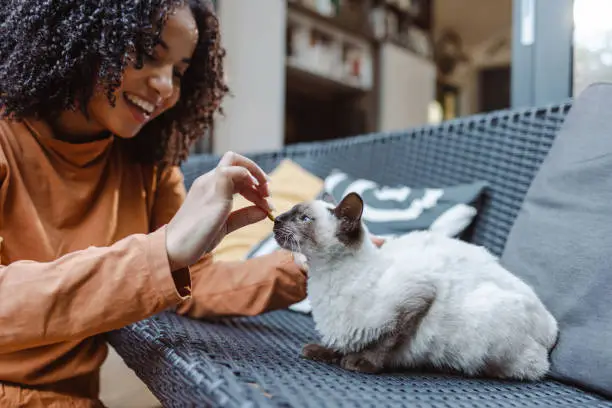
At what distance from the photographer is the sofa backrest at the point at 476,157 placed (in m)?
1.20

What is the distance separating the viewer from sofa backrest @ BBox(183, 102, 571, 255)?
120 cm

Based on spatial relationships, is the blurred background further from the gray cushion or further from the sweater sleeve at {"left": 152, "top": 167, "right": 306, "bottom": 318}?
the sweater sleeve at {"left": 152, "top": 167, "right": 306, "bottom": 318}

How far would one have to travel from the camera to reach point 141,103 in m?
0.99

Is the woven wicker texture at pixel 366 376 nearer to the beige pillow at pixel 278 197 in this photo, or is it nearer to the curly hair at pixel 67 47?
the beige pillow at pixel 278 197

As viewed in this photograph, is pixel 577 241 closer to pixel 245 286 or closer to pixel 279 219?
pixel 279 219

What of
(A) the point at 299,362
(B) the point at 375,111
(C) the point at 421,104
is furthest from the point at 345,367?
(C) the point at 421,104

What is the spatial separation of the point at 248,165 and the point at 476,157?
70cm

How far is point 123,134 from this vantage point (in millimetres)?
998

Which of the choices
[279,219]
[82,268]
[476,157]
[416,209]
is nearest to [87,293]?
[82,268]

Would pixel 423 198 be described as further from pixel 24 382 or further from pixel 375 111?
pixel 375 111

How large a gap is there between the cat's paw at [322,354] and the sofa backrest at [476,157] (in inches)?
20.2

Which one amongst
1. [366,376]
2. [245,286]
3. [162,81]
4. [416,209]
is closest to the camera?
[366,376]

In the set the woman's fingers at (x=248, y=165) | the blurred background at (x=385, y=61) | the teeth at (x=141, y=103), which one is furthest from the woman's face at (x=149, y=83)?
the blurred background at (x=385, y=61)

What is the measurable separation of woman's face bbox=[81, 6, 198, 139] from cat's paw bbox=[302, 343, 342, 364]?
0.48 m
